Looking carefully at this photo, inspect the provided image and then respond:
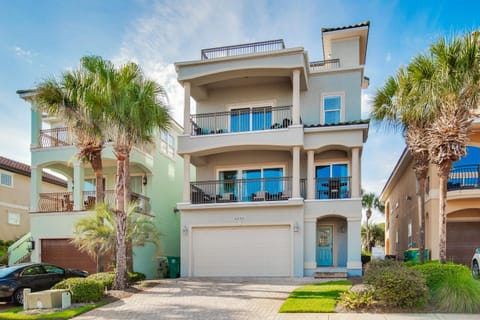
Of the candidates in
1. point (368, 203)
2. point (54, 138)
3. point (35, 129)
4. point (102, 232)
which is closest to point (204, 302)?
point (102, 232)

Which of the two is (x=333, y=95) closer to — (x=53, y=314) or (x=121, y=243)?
(x=121, y=243)

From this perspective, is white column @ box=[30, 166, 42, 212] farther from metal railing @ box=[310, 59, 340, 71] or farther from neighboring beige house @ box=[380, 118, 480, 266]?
neighboring beige house @ box=[380, 118, 480, 266]

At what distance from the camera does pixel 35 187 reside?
781 inches

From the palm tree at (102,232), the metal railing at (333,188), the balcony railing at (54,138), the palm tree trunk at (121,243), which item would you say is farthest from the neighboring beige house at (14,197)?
the metal railing at (333,188)

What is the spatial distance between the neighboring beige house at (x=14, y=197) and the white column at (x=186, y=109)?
44.9 feet

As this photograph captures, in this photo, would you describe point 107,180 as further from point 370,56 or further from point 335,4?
point 370,56

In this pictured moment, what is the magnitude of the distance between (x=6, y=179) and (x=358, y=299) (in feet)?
78.5

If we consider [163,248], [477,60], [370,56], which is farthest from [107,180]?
[477,60]

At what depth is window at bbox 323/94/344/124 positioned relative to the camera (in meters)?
19.5

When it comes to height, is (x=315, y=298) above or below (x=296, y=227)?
below

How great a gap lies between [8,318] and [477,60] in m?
16.7

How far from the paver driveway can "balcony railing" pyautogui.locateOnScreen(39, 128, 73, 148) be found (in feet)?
32.2

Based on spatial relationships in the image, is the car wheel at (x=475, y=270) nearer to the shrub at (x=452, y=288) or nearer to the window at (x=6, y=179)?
the shrub at (x=452, y=288)

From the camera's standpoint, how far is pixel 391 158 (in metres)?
27.7
